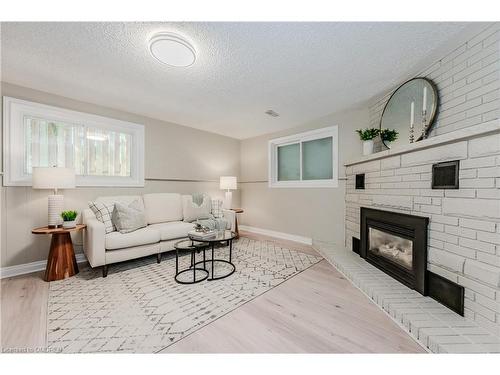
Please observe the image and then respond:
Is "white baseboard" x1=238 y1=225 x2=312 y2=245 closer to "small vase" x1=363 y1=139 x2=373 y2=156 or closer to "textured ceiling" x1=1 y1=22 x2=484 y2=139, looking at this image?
"small vase" x1=363 y1=139 x2=373 y2=156

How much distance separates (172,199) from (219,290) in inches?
79.7

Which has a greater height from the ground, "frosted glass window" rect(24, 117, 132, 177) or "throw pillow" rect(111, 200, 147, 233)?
"frosted glass window" rect(24, 117, 132, 177)

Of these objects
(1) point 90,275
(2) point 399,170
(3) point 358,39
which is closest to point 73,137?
(1) point 90,275

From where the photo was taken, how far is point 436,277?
1616mm

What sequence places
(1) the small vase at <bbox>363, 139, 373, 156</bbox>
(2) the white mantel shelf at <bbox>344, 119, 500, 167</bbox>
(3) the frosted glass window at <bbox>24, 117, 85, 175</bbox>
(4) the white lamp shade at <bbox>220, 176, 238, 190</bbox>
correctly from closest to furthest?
(2) the white mantel shelf at <bbox>344, 119, 500, 167</bbox> < (3) the frosted glass window at <bbox>24, 117, 85, 175</bbox> < (1) the small vase at <bbox>363, 139, 373, 156</bbox> < (4) the white lamp shade at <bbox>220, 176, 238, 190</bbox>

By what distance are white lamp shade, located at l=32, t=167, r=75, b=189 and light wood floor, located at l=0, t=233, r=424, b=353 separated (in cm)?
108

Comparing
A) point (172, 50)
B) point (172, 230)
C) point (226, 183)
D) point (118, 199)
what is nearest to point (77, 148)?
point (118, 199)

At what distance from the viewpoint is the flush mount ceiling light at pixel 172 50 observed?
5.21ft

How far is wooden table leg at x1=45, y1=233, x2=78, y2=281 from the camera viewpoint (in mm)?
2193

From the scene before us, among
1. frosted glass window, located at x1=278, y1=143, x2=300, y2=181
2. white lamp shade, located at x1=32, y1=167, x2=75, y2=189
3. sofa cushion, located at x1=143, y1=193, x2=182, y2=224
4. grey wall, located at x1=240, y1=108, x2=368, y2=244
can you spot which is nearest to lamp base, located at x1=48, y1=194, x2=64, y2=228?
white lamp shade, located at x1=32, y1=167, x2=75, y2=189

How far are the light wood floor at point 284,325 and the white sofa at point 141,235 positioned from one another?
546 mm

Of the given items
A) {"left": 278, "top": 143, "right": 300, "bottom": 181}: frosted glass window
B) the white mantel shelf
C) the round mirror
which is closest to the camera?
the white mantel shelf

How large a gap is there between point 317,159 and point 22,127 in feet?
14.3
